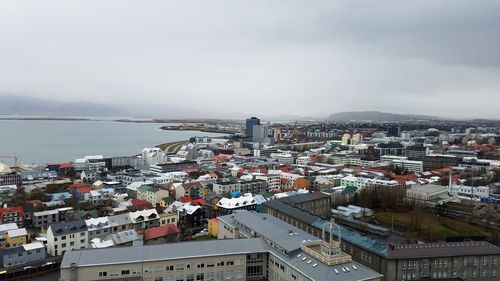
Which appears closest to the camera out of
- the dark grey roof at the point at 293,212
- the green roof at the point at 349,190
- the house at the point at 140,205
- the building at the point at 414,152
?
the dark grey roof at the point at 293,212

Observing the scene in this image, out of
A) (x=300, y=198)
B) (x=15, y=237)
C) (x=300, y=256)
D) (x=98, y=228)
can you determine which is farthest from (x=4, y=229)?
(x=300, y=198)

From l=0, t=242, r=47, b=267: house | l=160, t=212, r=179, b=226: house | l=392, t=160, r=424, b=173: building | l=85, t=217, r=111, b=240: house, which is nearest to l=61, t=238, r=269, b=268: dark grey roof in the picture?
l=0, t=242, r=47, b=267: house

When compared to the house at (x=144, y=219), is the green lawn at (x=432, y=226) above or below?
below

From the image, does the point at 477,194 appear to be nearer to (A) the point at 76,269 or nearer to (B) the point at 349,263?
(B) the point at 349,263

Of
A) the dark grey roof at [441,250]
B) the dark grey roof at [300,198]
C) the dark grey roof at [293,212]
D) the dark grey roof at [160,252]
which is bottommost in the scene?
the dark grey roof at [300,198]

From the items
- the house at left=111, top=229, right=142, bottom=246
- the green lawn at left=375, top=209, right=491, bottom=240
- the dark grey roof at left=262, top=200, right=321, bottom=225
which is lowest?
the green lawn at left=375, top=209, right=491, bottom=240

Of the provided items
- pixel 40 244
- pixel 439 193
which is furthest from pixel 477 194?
pixel 40 244

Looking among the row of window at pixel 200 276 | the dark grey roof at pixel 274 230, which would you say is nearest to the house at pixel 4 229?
the row of window at pixel 200 276

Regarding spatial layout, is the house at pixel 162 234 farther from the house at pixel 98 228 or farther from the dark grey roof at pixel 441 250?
the dark grey roof at pixel 441 250

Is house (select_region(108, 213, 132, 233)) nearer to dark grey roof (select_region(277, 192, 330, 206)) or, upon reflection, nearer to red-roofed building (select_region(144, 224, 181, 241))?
red-roofed building (select_region(144, 224, 181, 241))
